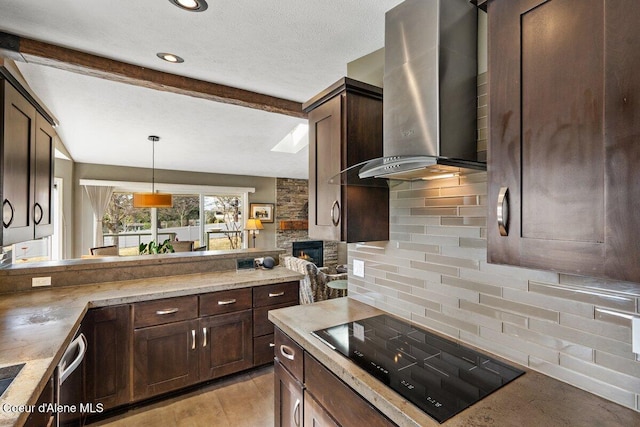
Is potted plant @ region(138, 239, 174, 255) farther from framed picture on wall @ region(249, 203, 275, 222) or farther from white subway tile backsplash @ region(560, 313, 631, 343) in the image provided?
white subway tile backsplash @ region(560, 313, 631, 343)

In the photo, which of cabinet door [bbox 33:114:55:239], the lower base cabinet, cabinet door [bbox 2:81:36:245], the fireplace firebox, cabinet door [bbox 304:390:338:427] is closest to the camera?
the lower base cabinet

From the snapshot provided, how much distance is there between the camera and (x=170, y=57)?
2479mm

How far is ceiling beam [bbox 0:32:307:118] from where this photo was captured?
2.25 metres

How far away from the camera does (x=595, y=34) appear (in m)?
0.75

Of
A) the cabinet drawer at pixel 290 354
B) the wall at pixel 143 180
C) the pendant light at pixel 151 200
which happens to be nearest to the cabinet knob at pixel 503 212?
the cabinet drawer at pixel 290 354

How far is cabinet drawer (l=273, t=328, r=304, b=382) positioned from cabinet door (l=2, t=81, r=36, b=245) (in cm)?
152

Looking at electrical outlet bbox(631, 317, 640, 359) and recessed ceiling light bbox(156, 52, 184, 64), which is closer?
electrical outlet bbox(631, 317, 640, 359)

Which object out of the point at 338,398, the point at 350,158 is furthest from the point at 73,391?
the point at 350,158

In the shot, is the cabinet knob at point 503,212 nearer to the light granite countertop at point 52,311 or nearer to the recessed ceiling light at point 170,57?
the light granite countertop at point 52,311

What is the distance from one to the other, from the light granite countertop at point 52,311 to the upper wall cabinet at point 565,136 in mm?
1715

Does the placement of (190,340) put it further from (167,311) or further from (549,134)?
(549,134)

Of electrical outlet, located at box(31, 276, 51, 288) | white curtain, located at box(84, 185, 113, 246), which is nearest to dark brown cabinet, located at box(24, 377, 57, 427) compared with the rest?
electrical outlet, located at box(31, 276, 51, 288)

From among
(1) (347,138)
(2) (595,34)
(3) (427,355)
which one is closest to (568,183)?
(2) (595,34)

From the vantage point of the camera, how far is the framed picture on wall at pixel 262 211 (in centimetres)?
744
